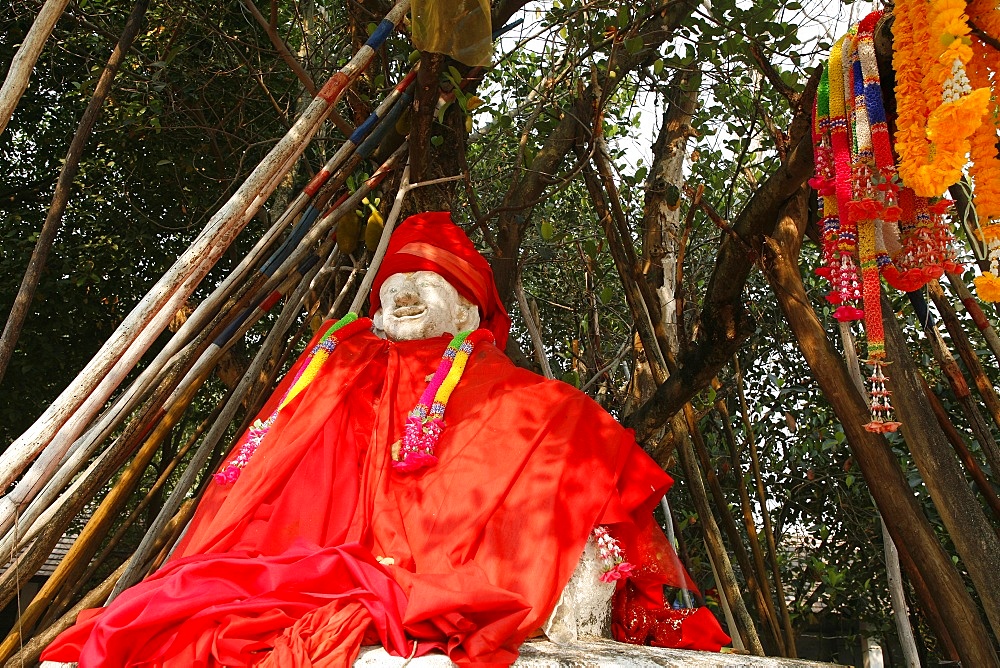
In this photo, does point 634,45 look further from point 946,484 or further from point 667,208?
point 946,484

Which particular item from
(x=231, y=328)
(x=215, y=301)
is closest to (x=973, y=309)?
(x=215, y=301)

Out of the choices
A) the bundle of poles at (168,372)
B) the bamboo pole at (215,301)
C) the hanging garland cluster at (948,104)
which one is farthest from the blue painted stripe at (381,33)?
the hanging garland cluster at (948,104)

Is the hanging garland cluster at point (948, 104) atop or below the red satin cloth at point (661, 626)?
atop

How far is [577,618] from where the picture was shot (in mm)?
2602

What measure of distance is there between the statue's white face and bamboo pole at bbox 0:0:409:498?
64 centimetres

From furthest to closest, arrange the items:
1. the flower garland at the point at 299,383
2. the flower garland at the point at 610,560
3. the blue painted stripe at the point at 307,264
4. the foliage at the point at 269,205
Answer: the foliage at the point at 269,205 < the blue painted stripe at the point at 307,264 < the flower garland at the point at 299,383 < the flower garland at the point at 610,560


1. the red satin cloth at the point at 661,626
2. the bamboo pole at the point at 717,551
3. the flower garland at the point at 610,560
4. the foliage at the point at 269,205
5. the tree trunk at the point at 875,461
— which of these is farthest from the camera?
the foliage at the point at 269,205

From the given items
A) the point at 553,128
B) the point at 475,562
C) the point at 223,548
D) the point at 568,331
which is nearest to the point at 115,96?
the point at 553,128

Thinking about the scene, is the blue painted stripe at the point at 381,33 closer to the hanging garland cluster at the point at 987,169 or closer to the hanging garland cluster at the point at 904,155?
the hanging garland cluster at the point at 904,155

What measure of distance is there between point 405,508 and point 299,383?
0.61 metres

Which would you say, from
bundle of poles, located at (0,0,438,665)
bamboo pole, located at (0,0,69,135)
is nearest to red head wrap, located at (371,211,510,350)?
bundle of poles, located at (0,0,438,665)

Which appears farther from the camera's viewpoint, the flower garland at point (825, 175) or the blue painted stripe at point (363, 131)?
the blue painted stripe at point (363, 131)

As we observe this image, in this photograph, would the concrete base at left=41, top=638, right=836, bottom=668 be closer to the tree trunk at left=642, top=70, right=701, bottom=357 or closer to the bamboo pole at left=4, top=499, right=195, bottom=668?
the bamboo pole at left=4, top=499, right=195, bottom=668

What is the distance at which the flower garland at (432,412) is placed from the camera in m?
2.78
